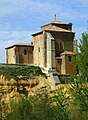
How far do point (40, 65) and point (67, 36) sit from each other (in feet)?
21.1

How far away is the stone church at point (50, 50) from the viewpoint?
58.8m

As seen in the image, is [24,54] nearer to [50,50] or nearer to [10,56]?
[10,56]

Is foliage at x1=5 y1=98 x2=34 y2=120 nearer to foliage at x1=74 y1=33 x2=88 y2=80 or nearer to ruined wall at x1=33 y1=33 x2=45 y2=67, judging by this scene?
foliage at x1=74 y1=33 x2=88 y2=80

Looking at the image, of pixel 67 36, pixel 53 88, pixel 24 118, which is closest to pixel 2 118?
pixel 24 118

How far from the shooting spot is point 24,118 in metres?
24.7

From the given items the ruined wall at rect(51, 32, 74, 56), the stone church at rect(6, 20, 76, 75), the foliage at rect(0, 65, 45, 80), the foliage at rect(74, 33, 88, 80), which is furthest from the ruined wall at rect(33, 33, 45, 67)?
the foliage at rect(74, 33, 88, 80)

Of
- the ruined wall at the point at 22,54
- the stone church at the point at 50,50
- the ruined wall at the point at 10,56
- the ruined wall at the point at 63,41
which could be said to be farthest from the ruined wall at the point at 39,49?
the ruined wall at the point at 10,56

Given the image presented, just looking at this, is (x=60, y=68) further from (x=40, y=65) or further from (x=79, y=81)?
(x=79, y=81)

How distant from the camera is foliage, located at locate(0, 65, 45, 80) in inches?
2093

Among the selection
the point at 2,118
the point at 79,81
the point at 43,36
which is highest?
the point at 43,36

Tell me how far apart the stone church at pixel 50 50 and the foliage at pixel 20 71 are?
2.10 metres

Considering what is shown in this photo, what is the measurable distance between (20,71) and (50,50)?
253 inches

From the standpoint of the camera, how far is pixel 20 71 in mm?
54625

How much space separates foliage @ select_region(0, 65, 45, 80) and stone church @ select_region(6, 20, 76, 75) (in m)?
2.10
